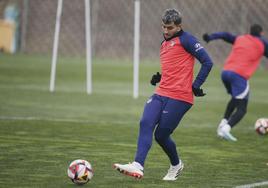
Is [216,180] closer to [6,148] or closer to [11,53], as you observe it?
[6,148]

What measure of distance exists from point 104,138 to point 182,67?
4590 millimetres

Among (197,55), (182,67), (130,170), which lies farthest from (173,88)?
(130,170)

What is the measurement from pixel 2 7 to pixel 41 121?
1111 inches

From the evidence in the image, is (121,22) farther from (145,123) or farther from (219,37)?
(145,123)

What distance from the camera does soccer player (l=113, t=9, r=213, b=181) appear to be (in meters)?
10.6

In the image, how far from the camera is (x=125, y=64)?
38.9 metres

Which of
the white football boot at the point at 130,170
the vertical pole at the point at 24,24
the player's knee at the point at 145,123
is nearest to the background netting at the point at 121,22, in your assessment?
the vertical pole at the point at 24,24

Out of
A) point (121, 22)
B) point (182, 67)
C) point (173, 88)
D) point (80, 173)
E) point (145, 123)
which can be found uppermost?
point (182, 67)

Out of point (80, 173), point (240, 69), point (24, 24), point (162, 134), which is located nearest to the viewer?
point (80, 173)

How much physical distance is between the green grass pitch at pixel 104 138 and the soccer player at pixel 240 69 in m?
0.48

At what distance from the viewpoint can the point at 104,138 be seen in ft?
49.5

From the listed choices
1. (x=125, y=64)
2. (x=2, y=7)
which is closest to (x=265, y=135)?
(x=125, y=64)

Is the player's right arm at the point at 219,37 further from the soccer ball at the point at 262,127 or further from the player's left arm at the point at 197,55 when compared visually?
the player's left arm at the point at 197,55

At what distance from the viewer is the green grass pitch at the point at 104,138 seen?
10.9 metres
